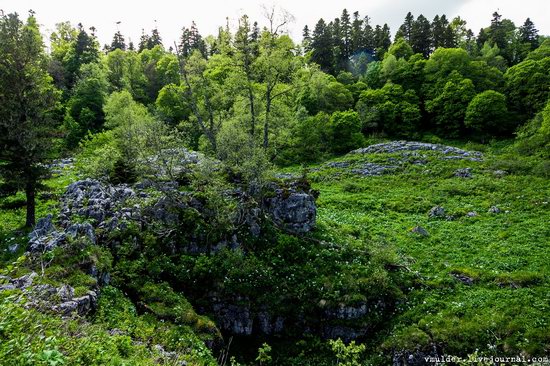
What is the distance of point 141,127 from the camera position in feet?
76.9

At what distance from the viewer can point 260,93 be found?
89.9 ft

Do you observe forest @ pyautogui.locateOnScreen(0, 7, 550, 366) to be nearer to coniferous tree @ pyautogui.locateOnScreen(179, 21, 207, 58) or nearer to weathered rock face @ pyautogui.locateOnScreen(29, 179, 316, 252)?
weathered rock face @ pyautogui.locateOnScreen(29, 179, 316, 252)

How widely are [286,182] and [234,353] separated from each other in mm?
12097

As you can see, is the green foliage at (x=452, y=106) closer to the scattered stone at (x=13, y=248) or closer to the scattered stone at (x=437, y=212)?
the scattered stone at (x=437, y=212)

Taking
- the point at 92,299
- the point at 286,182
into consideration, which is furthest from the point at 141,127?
the point at 92,299

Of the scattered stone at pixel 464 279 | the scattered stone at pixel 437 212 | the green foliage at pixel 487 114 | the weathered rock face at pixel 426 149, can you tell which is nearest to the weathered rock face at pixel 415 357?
the scattered stone at pixel 464 279

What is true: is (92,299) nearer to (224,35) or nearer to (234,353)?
(234,353)

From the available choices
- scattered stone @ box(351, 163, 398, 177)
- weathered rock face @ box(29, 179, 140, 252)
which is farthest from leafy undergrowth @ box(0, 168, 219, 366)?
scattered stone @ box(351, 163, 398, 177)

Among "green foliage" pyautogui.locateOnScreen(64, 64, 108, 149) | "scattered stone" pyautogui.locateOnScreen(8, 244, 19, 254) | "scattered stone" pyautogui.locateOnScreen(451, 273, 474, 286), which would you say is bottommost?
"scattered stone" pyautogui.locateOnScreen(451, 273, 474, 286)

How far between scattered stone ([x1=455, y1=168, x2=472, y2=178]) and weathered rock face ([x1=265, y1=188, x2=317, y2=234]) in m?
23.0

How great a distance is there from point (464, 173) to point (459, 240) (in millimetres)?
16775

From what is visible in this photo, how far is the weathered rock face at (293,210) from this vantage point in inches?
899

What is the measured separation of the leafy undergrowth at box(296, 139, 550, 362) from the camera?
15727 mm

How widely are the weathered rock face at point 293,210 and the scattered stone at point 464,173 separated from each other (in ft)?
75.3
